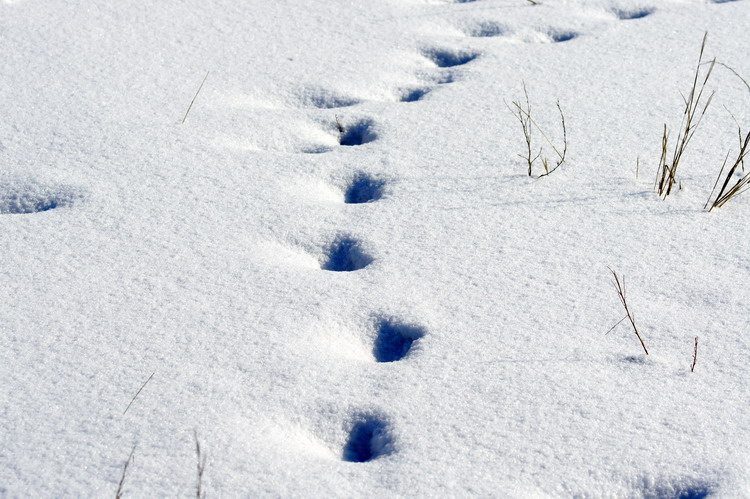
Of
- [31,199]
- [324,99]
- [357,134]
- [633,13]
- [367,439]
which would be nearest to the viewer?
[367,439]

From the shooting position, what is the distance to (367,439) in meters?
1.29

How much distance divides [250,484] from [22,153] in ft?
3.96

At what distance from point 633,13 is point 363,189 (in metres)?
1.44

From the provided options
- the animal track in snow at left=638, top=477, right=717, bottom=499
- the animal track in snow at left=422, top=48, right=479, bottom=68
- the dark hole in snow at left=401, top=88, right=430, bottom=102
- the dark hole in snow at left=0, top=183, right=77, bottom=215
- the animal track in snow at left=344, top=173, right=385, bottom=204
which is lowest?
the animal track in snow at left=638, top=477, right=717, bottom=499

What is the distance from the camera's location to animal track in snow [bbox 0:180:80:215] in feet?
6.03

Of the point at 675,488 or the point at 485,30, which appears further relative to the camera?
the point at 485,30

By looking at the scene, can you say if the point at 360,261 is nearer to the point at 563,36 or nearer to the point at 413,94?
the point at 413,94

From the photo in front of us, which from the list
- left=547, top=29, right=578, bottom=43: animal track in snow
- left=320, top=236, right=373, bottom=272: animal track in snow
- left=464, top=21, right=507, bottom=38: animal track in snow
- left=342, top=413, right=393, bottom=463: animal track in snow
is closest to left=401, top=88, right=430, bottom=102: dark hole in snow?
left=464, top=21, right=507, bottom=38: animal track in snow

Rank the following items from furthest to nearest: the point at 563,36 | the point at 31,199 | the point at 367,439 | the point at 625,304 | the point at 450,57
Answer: the point at 563,36 < the point at 450,57 < the point at 31,199 < the point at 625,304 < the point at 367,439

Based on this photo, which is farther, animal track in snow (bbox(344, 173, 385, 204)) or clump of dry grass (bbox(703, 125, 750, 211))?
animal track in snow (bbox(344, 173, 385, 204))

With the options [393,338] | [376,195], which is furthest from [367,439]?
[376,195]

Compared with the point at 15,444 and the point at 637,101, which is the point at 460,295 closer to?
the point at 15,444

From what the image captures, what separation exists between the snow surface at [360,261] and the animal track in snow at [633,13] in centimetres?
11

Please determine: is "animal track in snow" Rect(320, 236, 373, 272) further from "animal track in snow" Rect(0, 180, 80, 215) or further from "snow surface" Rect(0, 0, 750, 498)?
"animal track in snow" Rect(0, 180, 80, 215)
